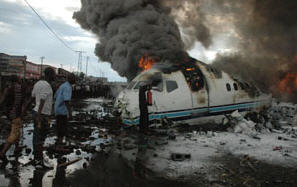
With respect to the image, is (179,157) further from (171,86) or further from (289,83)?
(289,83)

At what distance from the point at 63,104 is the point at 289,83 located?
14768 millimetres

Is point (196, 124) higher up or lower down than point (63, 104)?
lower down

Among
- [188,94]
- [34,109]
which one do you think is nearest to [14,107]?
[34,109]

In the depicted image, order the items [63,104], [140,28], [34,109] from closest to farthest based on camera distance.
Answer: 1. [34,109]
2. [63,104]
3. [140,28]

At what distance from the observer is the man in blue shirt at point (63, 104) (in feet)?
24.3

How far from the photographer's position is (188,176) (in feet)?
18.2

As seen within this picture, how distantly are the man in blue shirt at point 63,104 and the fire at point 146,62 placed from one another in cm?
884

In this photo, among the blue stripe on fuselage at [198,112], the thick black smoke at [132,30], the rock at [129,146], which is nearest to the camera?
the rock at [129,146]

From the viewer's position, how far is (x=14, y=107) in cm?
621

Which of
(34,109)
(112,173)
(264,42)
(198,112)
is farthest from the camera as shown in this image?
(264,42)

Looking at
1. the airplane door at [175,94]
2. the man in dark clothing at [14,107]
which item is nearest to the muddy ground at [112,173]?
the man in dark clothing at [14,107]

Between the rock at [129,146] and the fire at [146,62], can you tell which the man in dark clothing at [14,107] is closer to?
the rock at [129,146]

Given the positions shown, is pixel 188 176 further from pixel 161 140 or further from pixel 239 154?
pixel 161 140

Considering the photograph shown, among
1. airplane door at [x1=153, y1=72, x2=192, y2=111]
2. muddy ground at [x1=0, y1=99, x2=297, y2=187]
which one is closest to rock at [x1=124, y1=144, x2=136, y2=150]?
muddy ground at [x1=0, y1=99, x2=297, y2=187]
